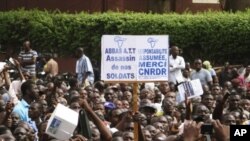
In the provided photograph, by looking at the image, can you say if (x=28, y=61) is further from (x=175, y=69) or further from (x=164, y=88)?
(x=164, y=88)

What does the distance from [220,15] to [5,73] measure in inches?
389

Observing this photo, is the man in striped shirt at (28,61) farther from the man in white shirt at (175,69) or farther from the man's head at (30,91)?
the man's head at (30,91)

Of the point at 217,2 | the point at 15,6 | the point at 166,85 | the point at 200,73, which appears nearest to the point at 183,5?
the point at 217,2

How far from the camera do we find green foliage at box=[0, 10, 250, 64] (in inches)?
952

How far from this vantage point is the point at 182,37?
24375 millimetres

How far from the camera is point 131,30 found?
24906mm

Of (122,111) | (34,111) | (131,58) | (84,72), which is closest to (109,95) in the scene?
(122,111)

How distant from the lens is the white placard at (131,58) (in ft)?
35.3

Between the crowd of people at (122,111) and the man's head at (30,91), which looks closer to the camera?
the crowd of people at (122,111)

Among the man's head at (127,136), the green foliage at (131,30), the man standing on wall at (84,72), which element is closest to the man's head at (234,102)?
the man's head at (127,136)

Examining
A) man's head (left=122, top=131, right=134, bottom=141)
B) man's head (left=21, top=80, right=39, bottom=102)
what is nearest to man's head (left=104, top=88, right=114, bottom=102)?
man's head (left=21, top=80, right=39, bottom=102)

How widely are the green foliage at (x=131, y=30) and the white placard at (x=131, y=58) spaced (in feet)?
43.4

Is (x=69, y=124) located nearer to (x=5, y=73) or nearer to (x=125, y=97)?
(x=125, y=97)

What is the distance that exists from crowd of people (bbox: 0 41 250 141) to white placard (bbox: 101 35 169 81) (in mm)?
464
